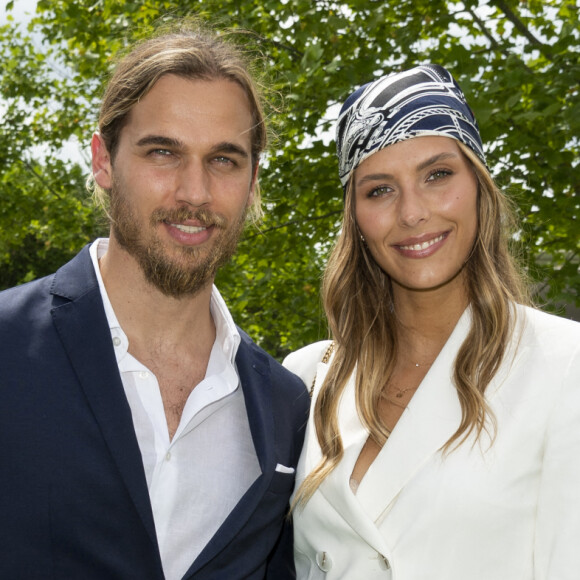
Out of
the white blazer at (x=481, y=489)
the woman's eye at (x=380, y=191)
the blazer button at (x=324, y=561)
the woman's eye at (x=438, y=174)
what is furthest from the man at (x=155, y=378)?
the woman's eye at (x=438, y=174)

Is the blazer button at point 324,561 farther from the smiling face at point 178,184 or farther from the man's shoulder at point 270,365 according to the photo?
the smiling face at point 178,184

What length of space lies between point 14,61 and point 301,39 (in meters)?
7.16

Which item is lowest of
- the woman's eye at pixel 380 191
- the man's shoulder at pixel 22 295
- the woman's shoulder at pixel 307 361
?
the man's shoulder at pixel 22 295

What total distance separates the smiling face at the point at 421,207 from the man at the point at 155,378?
521mm

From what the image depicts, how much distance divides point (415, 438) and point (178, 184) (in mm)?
1243

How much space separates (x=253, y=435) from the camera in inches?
114

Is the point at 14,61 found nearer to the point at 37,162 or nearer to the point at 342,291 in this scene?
the point at 37,162

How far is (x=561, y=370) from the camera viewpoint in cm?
253

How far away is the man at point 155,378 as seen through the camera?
239 centimetres

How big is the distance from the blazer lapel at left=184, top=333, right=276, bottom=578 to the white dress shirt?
68 millimetres

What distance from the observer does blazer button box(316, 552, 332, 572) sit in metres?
2.80

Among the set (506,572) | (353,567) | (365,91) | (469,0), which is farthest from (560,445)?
(469,0)

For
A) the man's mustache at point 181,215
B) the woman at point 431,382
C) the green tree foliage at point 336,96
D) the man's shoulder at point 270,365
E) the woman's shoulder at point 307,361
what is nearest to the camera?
the woman at point 431,382

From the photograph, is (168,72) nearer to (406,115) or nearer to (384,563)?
(406,115)
